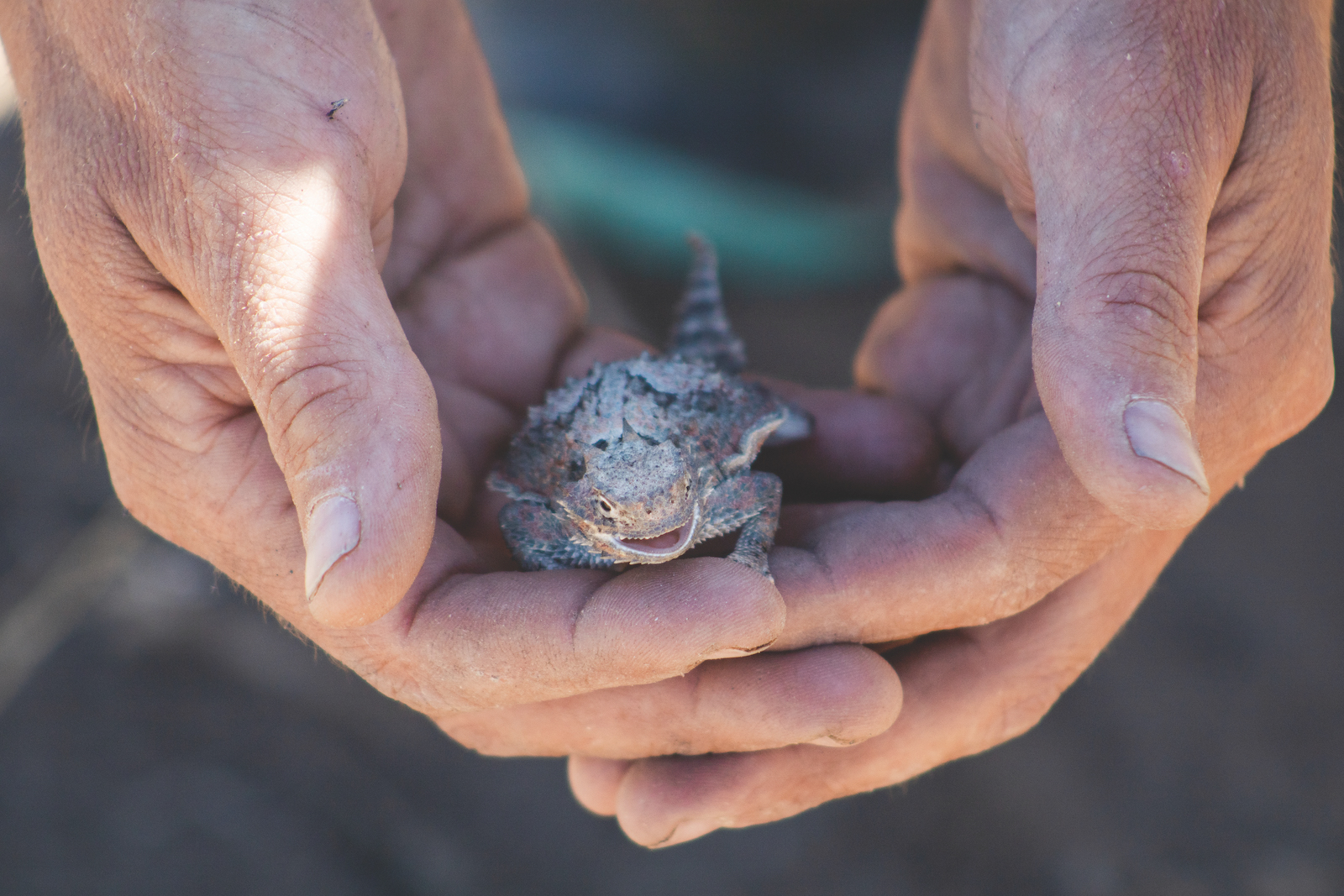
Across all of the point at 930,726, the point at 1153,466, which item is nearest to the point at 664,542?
the point at 930,726

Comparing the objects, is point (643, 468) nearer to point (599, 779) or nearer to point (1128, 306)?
point (599, 779)

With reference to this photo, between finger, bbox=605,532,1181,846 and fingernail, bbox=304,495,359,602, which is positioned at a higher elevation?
fingernail, bbox=304,495,359,602

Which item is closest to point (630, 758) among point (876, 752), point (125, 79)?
point (876, 752)

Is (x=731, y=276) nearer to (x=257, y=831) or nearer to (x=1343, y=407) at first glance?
(x=1343, y=407)

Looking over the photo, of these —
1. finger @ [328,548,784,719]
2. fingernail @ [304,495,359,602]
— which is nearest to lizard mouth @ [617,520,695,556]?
finger @ [328,548,784,719]

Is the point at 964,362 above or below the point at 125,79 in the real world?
below

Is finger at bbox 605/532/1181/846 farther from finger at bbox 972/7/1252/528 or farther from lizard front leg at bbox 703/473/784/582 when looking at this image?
finger at bbox 972/7/1252/528

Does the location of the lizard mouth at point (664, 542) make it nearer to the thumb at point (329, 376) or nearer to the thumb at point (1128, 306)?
the thumb at point (329, 376)
